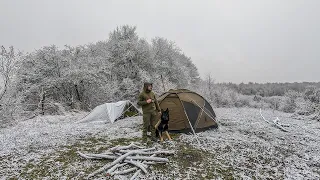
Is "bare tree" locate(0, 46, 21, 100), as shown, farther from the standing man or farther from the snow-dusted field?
the standing man

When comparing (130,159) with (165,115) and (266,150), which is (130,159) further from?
(266,150)

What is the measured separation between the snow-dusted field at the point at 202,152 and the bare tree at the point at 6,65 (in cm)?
411

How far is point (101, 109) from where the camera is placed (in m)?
11.4

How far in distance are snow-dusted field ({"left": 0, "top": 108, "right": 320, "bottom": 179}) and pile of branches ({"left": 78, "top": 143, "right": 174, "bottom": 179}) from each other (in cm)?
30

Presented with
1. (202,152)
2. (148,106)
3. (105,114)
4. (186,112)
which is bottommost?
(202,152)

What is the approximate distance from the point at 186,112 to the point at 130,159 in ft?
12.3

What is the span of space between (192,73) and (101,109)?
2466 cm

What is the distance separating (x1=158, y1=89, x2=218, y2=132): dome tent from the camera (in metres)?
8.38

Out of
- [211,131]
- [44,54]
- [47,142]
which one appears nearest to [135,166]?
[47,142]

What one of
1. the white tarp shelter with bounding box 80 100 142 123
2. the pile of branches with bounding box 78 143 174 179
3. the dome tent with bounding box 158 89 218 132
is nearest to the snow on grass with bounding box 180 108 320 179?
the dome tent with bounding box 158 89 218 132

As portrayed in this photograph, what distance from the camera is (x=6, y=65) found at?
36.1 feet

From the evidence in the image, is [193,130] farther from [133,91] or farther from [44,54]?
[44,54]

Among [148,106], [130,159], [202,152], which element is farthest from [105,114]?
[202,152]

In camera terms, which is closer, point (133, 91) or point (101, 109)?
point (101, 109)
